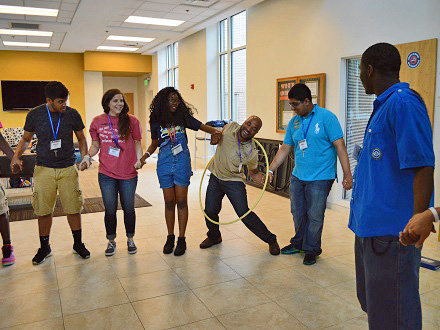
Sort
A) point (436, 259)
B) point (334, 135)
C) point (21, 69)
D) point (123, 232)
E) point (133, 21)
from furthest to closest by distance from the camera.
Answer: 1. point (21, 69)
2. point (133, 21)
3. point (123, 232)
4. point (436, 259)
5. point (334, 135)

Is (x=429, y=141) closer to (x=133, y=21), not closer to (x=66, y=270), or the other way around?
(x=66, y=270)

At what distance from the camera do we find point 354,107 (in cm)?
538

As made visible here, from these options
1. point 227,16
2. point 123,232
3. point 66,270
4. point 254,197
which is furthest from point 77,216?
point 227,16

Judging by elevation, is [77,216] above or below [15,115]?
below

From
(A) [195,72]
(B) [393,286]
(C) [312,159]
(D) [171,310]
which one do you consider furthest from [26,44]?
(B) [393,286]

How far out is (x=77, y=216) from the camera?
3.57m

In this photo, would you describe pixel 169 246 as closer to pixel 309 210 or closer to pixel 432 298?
pixel 309 210

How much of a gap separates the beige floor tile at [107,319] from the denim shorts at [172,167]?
1.19 meters

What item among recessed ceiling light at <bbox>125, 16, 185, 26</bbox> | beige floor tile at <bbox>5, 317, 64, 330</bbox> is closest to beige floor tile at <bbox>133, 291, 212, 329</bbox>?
beige floor tile at <bbox>5, 317, 64, 330</bbox>

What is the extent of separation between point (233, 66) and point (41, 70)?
750 cm

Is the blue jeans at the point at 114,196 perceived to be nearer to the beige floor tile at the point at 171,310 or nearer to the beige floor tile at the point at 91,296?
the beige floor tile at the point at 91,296

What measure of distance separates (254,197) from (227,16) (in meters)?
4.09

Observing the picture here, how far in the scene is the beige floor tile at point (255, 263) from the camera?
333 cm

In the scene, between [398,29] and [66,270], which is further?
[398,29]
